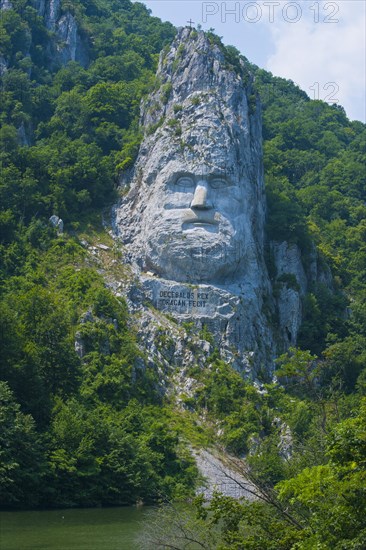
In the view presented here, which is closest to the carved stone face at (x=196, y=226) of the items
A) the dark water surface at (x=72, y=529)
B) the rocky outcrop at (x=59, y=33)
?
the dark water surface at (x=72, y=529)

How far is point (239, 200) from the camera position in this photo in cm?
6084

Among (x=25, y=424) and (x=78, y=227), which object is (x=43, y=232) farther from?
(x=25, y=424)

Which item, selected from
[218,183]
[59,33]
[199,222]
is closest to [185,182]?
[218,183]

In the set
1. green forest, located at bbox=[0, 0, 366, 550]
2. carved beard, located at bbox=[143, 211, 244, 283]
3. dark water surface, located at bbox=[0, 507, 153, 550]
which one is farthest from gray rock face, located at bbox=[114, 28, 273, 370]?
dark water surface, located at bbox=[0, 507, 153, 550]

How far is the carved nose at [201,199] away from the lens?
59250mm

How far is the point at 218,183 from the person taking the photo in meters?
60.6

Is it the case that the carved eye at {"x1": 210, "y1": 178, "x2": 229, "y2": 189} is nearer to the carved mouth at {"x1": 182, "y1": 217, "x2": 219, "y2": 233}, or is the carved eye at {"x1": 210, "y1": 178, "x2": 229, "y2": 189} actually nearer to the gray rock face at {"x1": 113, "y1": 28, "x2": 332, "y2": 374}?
the gray rock face at {"x1": 113, "y1": 28, "x2": 332, "y2": 374}

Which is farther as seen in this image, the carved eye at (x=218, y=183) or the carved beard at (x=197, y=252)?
the carved eye at (x=218, y=183)

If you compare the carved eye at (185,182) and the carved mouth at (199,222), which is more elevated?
the carved eye at (185,182)

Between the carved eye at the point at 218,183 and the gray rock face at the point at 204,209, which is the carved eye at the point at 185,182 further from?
the carved eye at the point at 218,183

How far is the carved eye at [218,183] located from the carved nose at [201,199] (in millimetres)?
615

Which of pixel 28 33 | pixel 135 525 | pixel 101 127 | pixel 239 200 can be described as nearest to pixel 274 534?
pixel 135 525

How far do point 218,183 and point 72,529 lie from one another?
→ 3098 centimetres

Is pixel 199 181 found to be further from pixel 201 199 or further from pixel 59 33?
pixel 59 33
